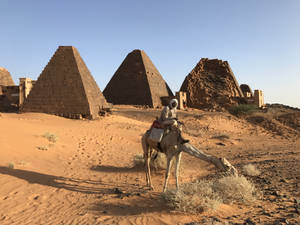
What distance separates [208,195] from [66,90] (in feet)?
45.4

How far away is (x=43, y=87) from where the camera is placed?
54.5 ft

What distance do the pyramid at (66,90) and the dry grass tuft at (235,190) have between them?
12260mm

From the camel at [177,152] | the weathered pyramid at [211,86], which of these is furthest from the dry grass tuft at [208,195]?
the weathered pyramid at [211,86]

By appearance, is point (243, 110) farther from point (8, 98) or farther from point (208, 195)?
point (8, 98)

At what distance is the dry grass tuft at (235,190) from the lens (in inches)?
169

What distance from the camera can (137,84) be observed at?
3066 cm

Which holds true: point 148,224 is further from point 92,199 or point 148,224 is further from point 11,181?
point 11,181

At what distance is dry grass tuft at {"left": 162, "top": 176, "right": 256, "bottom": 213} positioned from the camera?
386cm

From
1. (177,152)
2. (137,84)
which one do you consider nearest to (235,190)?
(177,152)

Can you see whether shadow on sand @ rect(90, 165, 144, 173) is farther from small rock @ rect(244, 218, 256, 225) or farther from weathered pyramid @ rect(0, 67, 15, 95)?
weathered pyramid @ rect(0, 67, 15, 95)

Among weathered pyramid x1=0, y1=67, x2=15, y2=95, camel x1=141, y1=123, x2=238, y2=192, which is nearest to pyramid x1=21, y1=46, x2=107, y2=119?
camel x1=141, y1=123, x2=238, y2=192

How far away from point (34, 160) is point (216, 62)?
110ft

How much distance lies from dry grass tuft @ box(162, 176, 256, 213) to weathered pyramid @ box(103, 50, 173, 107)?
79.7 feet

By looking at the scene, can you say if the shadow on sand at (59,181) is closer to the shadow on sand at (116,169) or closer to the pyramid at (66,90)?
the shadow on sand at (116,169)
